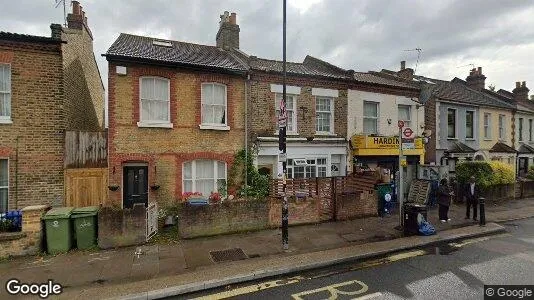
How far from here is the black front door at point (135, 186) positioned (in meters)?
11.1

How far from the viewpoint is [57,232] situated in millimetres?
8102

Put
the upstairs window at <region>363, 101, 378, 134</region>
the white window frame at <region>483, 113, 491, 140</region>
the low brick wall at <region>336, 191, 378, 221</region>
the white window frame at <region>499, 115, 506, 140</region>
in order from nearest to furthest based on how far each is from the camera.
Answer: the low brick wall at <region>336, 191, 378, 221</region> < the upstairs window at <region>363, 101, 378, 134</region> < the white window frame at <region>483, 113, 491, 140</region> < the white window frame at <region>499, 115, 506, 140</region>

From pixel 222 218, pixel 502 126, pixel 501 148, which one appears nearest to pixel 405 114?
pixel 501 148

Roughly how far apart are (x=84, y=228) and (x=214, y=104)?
6417 millimetres

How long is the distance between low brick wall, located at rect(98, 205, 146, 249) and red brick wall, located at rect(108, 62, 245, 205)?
2504 millimetres

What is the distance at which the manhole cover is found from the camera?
775 centimetres

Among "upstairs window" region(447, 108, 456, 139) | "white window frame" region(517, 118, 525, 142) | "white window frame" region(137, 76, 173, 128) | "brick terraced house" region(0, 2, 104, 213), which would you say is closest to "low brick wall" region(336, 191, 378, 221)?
"white window frame" region(137, 76, 173, 128)

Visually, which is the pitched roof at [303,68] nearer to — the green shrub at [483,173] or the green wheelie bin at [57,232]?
the green shrub at [483,173]

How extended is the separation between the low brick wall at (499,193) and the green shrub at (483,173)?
298 millimetres

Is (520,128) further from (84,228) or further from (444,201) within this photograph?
(84,228)

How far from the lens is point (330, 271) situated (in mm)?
7086

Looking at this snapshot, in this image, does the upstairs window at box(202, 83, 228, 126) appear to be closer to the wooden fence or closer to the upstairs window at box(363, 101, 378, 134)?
the wooden fence

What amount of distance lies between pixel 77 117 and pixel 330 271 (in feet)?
37.1

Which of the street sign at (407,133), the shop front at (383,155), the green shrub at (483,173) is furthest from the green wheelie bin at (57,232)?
the green shrub at (483,173)
